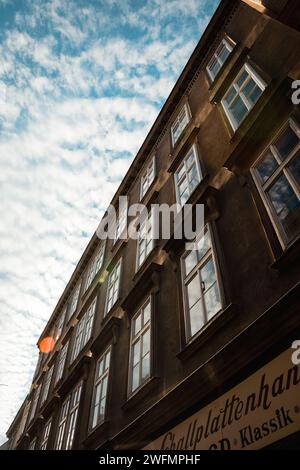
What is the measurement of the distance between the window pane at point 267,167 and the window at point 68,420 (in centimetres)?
854

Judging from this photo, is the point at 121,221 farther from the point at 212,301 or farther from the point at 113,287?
the point at 212,301

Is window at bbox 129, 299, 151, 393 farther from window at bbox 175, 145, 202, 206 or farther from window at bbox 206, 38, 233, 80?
window at bbox 206, 38, 233, 80

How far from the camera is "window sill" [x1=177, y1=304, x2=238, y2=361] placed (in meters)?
4.91

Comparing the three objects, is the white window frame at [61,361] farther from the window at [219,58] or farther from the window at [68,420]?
the window at [219,58]

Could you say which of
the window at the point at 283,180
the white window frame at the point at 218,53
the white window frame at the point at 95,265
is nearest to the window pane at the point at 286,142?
the window at the point at 283,180

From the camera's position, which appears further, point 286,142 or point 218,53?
point 218,53

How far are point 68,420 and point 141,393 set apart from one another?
5364mm

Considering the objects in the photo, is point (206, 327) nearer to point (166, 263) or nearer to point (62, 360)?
point (166, 263)

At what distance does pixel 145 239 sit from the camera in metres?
10.0

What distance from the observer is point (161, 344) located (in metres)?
6.75

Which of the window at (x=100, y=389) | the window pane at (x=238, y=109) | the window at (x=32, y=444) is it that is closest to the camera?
the window pane at (x=238, y=109)

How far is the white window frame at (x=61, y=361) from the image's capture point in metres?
14.1

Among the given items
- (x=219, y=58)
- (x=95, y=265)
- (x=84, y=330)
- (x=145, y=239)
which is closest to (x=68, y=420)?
(x=84, y=330)

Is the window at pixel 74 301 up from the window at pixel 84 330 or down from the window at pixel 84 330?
up
